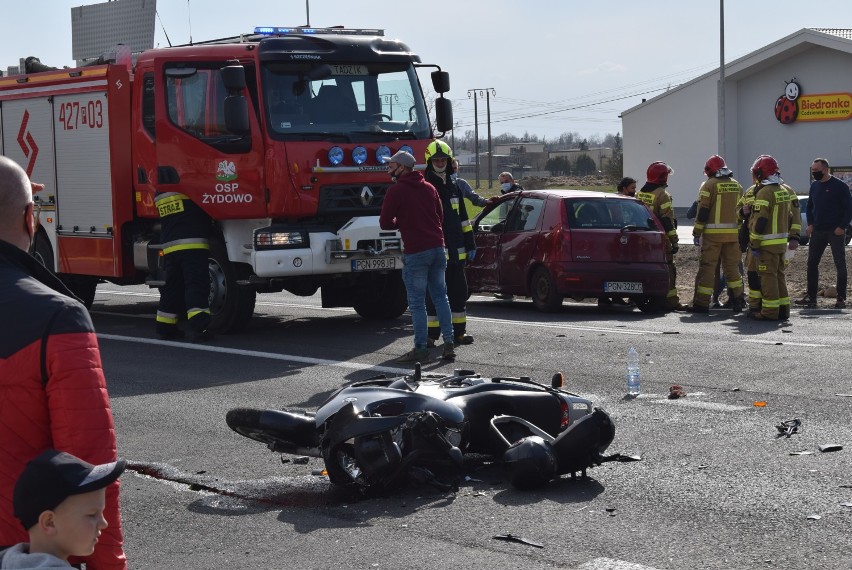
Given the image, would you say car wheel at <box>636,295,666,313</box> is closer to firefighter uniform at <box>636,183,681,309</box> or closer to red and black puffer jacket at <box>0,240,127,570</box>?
firefighter uniform at <box>636,183,681,309</box>

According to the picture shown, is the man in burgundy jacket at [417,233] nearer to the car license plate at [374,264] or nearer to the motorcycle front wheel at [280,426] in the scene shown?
the car license plate at [374,264]

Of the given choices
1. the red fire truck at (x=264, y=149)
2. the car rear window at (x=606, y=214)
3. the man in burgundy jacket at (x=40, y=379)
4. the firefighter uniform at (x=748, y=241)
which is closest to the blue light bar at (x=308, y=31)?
the red fire truck at (x=264, y=149)

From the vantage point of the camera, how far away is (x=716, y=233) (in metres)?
16.1

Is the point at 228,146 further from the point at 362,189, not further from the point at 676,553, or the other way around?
the point at 676,553

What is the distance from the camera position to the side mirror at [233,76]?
13102 millimetres

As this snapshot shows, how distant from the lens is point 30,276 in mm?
Result: 3434

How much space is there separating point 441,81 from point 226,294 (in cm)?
367

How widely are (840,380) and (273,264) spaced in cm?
608

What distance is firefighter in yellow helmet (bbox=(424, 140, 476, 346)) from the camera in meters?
13.1

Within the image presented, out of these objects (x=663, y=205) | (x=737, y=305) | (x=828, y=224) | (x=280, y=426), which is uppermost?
(x=663, y=205)

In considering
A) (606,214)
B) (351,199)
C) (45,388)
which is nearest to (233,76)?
(351,199)

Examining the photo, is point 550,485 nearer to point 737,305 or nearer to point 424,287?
point 424,287

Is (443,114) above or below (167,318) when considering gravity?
above

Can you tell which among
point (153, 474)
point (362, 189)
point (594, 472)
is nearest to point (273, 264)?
point (362, 189)
